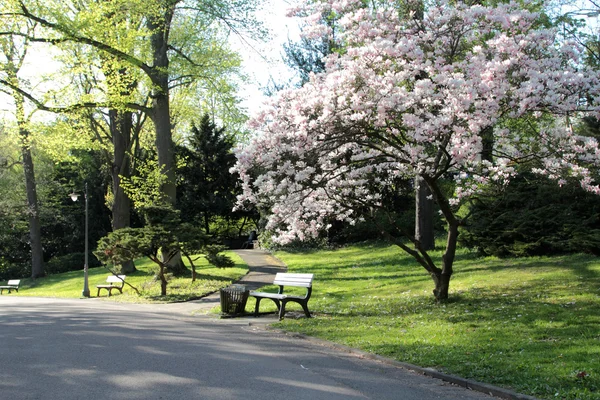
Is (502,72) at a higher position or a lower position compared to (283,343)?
higher

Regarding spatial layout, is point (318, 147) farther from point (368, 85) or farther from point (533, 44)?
point (533, 44)

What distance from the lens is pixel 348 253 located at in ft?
103

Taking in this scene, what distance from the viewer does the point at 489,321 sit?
1048 centimetres

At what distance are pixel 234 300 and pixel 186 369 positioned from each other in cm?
781

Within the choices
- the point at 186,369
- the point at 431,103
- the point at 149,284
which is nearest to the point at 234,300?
the point at 431,103

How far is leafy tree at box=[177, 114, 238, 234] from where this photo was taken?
4409 cm

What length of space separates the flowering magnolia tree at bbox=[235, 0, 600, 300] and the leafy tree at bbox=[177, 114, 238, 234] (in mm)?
30144

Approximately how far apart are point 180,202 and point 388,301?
31840 millimetres

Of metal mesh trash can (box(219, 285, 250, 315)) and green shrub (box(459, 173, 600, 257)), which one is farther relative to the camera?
green shrub (box(459, 173, 600, 257))

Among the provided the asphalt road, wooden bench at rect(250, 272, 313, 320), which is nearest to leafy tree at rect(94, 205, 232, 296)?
wooden bench at rect(250, 272, 313, 320)

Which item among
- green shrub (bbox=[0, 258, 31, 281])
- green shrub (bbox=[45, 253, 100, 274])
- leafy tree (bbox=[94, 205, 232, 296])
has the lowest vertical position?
green shrub (bbox=[0, 258, 31, 281])

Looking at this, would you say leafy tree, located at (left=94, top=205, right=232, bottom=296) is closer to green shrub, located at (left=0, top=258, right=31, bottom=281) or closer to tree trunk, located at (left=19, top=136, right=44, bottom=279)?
tree trunk, located at (left=19, top=136, right=44, bottom=279)

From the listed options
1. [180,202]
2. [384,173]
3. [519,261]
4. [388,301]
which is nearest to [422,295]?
[388,301]

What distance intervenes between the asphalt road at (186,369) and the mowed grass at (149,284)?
11.1 metres
